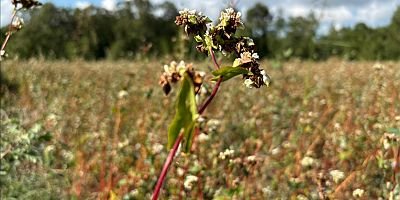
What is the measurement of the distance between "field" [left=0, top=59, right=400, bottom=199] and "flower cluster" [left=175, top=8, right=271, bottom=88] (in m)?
0.29

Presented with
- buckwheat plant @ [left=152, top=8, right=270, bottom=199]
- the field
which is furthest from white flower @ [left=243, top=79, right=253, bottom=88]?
the field

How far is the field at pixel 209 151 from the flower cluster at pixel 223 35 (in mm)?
286

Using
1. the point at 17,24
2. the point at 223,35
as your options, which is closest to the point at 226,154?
the point at 17,24

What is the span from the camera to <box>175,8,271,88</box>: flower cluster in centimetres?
65

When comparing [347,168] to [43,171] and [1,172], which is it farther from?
[1,172]

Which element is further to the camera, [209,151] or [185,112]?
[209,151]

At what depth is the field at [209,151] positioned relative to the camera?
1773mm

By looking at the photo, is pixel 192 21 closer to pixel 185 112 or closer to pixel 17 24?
pixel 185 112

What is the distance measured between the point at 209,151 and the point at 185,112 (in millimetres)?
2092

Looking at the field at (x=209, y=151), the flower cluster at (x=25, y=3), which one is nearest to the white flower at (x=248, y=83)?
the field at (x=209, y=151)

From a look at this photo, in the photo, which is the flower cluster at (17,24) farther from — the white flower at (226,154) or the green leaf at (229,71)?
the white flower at (226,154)

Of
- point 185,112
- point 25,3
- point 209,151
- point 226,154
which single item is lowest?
point 209,151

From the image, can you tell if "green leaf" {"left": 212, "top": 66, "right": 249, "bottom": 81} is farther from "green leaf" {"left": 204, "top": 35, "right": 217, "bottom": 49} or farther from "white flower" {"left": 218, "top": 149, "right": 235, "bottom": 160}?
"white flower" {"left": 218, "top": 149, "right": 235, "bottom": 160}

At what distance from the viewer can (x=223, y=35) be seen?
670mm
